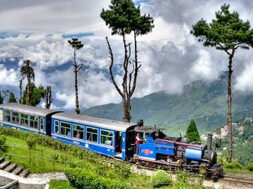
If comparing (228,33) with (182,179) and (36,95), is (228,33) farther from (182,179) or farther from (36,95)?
(36,95)

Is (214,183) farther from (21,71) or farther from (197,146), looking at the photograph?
(21,71)

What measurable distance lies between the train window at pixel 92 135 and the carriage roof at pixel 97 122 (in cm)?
52

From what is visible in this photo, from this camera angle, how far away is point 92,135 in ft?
91.6

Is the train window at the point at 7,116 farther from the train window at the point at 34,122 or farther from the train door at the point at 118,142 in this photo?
the train door at the point at 118,142

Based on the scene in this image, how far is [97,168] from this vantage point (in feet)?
70.7

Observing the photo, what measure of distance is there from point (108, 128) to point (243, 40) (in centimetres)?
1335

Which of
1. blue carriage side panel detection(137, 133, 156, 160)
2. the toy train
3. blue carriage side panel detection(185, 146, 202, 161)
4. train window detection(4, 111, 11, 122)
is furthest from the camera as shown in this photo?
train window detection(4, 111, 11, 122)

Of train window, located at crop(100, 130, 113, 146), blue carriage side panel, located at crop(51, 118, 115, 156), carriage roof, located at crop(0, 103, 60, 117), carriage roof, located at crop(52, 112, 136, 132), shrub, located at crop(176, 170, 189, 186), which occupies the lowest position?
shrub, located at crop(176, 170, 189, 186)

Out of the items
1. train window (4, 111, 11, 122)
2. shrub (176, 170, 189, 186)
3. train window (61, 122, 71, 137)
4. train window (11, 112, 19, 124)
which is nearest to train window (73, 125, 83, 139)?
train window (61, 122, 71, 137)

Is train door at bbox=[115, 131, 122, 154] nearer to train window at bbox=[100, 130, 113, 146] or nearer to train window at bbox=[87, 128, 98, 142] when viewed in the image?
train window at bbox=[100, 130, 113, 146]

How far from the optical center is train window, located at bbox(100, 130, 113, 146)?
26.7 metres

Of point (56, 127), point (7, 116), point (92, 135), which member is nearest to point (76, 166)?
point (92, 135)

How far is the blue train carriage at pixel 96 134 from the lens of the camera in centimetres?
2638

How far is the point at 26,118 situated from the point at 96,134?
1012cm
